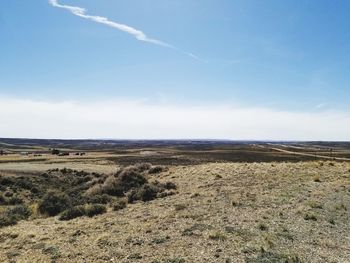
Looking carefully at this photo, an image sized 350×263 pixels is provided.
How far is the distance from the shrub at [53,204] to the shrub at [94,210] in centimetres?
275

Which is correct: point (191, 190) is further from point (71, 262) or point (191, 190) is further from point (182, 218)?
point (71, 262)

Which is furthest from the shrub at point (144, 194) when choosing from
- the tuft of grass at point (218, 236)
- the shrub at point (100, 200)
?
the tuft of grass at point (218, 236)

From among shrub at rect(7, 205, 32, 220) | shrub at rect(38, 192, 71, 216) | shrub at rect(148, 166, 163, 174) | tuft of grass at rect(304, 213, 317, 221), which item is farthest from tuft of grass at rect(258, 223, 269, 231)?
shrub at rect(148, 166, 163, 174)

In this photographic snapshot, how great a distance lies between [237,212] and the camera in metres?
19.9

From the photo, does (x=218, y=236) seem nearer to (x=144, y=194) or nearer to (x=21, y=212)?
(x=144, y=194)

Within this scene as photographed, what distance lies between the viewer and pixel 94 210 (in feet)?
72.1

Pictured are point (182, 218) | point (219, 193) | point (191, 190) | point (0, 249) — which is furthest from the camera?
point (191, 190)

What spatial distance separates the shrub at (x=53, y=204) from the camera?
2359 centimetres

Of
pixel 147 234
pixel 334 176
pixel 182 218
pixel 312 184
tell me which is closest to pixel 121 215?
pixel 182 218

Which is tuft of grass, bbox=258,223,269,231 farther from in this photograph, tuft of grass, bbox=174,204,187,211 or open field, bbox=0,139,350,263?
tuft of grass, bbox=174,204,187,211

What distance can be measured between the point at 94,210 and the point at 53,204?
11.9 feet

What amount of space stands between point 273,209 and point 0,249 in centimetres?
1290

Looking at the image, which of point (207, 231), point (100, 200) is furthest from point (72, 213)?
point (207, 231)

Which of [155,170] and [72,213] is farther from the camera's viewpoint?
[155,170]
